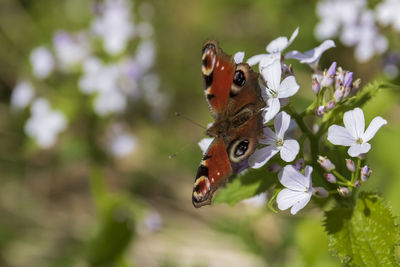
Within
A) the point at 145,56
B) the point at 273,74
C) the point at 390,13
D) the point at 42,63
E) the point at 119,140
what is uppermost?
the point at 42,63

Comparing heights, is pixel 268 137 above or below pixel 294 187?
above

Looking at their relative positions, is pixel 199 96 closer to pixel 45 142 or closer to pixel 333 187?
pixel 45 142

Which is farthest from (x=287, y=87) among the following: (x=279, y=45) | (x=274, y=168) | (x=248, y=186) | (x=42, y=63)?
(x=42, y=63)

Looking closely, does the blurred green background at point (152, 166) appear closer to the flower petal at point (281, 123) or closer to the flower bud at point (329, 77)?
the flower bud at point (329, 77)

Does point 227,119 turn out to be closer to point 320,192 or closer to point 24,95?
point 320,192

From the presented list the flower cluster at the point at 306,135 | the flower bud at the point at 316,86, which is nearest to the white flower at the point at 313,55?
the flower cluster at the point at 306,135

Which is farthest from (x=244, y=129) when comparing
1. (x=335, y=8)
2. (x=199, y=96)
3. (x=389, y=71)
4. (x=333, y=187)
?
(x=199, y=96)
